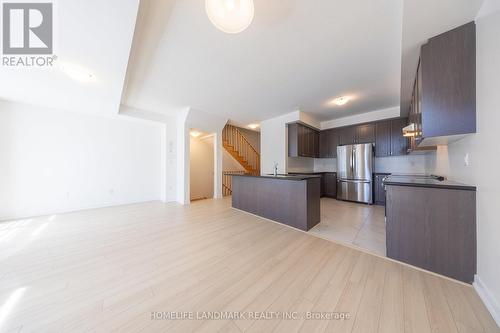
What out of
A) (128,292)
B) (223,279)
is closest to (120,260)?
(128,292)

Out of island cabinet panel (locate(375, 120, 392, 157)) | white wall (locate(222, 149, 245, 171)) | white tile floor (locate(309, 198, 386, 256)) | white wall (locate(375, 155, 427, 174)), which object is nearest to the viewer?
white tile floor (locate(309, 198, 386, 256))

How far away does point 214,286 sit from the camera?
4.97ft

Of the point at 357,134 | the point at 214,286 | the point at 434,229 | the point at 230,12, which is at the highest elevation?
the point at 230,12

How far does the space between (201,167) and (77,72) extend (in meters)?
5.19

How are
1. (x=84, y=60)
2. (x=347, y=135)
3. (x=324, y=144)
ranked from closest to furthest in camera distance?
1. (x=84, y=60)
2. (x=347, y=135)
3. (x=324, y=144)

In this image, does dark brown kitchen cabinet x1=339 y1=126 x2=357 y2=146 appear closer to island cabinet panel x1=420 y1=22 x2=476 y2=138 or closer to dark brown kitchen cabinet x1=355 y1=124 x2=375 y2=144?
dark brown kitchen cabinet x1=355 y1=124 x2=375 y2=144

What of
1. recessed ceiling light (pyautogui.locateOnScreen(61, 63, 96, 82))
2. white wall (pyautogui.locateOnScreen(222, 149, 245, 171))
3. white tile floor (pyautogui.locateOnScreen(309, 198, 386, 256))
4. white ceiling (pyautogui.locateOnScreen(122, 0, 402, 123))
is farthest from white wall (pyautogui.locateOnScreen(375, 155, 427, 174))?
recessed ceiling light (pyautogui.locateOnScreen(61, 63, 96, 82))

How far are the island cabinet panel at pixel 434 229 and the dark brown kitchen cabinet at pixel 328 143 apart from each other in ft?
12.3

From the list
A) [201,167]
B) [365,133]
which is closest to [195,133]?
[201,167]

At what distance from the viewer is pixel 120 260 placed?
1.95 m

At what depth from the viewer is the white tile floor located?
2322mm

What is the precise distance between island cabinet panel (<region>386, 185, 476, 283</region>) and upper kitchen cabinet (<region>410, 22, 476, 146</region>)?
2.14ft

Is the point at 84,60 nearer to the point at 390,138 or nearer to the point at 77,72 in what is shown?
the point at 77,72

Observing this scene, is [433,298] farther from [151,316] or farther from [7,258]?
[7,258]
